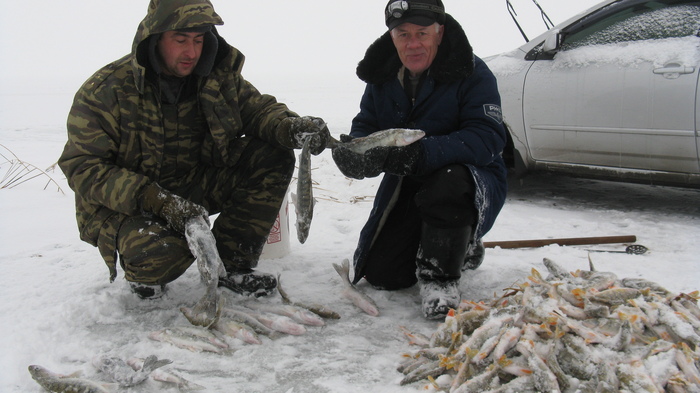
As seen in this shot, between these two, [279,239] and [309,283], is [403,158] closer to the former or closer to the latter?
[309,283]

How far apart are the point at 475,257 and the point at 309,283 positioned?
1.08 metres

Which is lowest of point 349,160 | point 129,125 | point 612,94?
point 612,94

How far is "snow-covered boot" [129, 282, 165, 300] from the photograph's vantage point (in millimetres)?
3298

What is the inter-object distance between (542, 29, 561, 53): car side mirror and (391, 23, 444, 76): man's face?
217 centimetres

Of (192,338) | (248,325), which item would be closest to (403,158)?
(248,325)

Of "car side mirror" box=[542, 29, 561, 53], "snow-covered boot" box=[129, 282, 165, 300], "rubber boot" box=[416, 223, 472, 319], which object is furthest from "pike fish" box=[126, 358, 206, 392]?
"car side mirror" box=[542, 29, 561, 53]

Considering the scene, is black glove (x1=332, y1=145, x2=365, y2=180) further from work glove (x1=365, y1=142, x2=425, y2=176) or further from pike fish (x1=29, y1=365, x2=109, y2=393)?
pike fish (x1=29, y1=365, x2=109, y2=393)

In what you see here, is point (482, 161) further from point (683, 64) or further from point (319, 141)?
point (683, 64)

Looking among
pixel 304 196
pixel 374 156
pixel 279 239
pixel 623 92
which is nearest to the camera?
pixel 304 196

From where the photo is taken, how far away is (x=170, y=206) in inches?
118

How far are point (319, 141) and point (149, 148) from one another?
3.09ft

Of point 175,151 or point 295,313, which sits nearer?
point 295,313

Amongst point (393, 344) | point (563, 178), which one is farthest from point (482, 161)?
point (563, 178)

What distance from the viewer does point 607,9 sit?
16.3 feet
